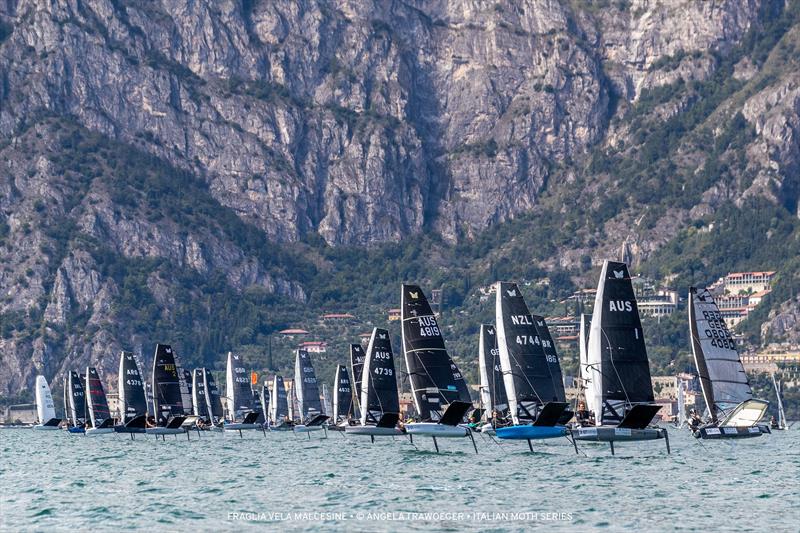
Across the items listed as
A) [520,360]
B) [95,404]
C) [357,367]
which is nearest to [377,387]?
[520,360]

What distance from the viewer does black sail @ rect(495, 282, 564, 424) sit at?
107m

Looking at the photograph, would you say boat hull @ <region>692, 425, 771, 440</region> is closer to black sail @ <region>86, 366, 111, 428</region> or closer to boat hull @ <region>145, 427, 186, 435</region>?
boat hull @ <region>145, 427, 186, 435</region>

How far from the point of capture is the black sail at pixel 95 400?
597 feet

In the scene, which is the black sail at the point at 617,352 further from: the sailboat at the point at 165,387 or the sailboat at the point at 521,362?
the sailboat at the point at 165,387

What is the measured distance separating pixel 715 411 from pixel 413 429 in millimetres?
20159

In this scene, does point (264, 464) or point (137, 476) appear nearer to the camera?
point (137, 476)

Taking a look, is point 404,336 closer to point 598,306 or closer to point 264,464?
→ point 264,464

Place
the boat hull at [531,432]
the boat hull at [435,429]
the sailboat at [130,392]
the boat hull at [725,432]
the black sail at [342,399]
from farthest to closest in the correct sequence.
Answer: the black sail at [342,399]
the sailboat at [130,392]
the boat hull at [725,432]
the boat hull at [435,429]
the boat hull at [531,432]

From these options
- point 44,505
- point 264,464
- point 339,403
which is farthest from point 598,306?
point 339,403

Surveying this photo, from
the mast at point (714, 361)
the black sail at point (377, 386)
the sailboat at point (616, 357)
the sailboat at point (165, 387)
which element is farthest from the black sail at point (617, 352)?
the sailboat at point (165, 387)

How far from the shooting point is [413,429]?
4154 inches

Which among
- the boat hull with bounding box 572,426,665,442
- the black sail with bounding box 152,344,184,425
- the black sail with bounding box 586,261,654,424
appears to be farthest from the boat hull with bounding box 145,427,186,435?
the boat hull with bounding box 572,426,665,442

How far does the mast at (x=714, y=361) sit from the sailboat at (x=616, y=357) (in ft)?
57.6

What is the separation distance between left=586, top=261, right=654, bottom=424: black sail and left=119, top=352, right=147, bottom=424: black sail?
80276mm
